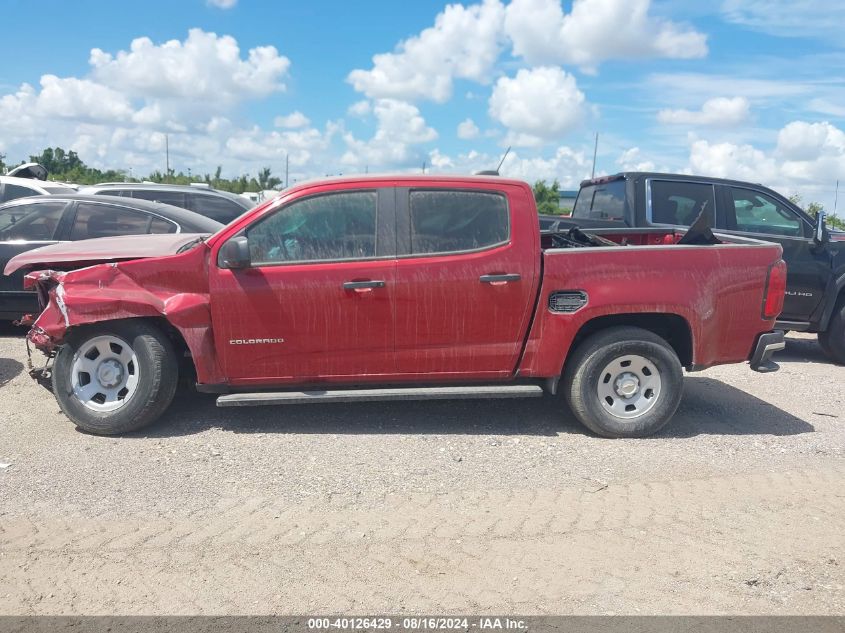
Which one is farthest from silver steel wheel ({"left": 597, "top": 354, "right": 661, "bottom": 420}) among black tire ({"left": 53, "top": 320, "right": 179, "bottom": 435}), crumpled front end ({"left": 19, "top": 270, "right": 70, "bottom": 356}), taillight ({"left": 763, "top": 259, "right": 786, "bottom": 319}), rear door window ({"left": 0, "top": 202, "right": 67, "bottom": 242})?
rear door window ({"left": 0, "top": 202, "right": 67, "bottom": 242})

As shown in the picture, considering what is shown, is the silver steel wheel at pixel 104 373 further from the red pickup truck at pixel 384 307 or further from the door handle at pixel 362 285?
the door handle at pixel 362 285

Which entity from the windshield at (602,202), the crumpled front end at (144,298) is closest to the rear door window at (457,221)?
the crumpled front end at (144,298)

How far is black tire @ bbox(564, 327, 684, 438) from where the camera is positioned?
5230mm

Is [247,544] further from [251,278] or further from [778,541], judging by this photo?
[778,541]

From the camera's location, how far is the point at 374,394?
5.08 m

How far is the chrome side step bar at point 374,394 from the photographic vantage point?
5.02 m

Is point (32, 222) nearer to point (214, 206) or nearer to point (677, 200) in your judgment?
point (214, 206)

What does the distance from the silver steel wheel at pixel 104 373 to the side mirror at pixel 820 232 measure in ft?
23.5

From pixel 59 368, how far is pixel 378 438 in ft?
7.64

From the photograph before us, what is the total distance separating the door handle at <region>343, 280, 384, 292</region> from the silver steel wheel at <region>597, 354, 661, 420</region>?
1.80 m

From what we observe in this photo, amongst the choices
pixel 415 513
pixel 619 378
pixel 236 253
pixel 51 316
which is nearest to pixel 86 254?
pixel 51 316

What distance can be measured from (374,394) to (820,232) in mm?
5828

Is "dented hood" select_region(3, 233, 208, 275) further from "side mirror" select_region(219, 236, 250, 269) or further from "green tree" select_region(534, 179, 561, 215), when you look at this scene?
"green tree" select_region(534, 179, 561, 215)

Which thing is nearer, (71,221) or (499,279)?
(499,279)
